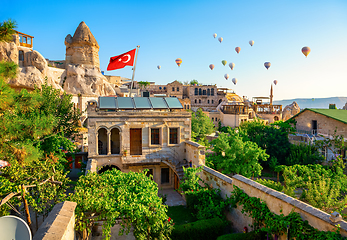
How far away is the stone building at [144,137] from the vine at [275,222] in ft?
16.8

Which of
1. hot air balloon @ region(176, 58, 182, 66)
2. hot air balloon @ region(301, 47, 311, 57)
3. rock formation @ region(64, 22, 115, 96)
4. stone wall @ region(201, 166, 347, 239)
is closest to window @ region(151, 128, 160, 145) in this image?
stone wall @ region(201, 166, 347, 239)

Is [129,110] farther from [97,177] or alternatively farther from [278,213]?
[278,213]

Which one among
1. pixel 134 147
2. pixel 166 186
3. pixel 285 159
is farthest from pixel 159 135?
pixel 285 159

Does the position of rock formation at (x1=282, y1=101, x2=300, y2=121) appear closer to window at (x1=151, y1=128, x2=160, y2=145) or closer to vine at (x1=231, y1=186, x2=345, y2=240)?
window at (x1=151, y1=128, x2=160, y2=145)

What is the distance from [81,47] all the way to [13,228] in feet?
175

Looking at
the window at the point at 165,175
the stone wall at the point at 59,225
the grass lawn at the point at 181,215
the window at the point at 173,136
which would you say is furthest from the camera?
the window at the point at 165,175

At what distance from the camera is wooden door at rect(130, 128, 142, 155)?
17609 millimetres

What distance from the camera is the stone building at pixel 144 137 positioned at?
1677 cm

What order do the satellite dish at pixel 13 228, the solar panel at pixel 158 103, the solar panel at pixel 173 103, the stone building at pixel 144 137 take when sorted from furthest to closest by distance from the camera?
the solar panel at pixel 173 103 → the solar panel at pixel 158 103 → the stone building at pixel 144 137 → the satellite dish at pixel 13 228

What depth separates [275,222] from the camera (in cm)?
916

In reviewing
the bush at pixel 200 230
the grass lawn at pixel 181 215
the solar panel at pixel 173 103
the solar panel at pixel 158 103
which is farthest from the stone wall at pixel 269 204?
the solar panel at pixel 158 103

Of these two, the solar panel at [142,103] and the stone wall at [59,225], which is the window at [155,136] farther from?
the stone wall at [59,225]

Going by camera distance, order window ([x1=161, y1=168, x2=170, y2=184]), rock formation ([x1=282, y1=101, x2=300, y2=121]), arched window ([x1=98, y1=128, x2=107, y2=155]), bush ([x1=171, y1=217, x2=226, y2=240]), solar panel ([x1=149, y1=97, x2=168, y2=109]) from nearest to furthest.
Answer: bush ([x1=171, y1=217, x2=226, y2=240]) < solar panel ([x1=149, y1=97, x2=168, y2=109]) < window ([x1=161, y1=168, x2=170, y2=184]) < arched window ([x1=98, y1=128, x2=107, y2=155]) < rock formation ([x1=282, y1=101, x2=300, y2=121])

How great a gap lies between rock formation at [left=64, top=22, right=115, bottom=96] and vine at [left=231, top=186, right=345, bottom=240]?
152 ft
